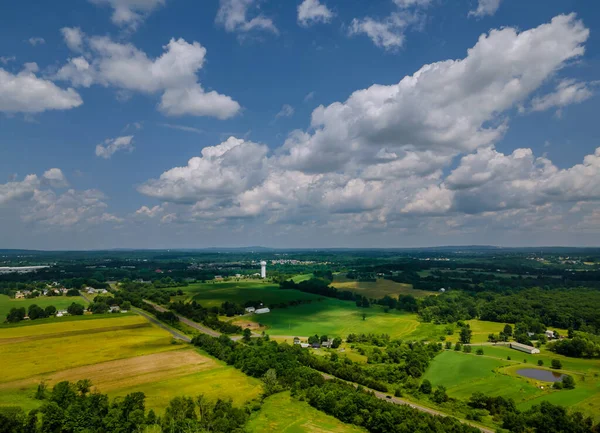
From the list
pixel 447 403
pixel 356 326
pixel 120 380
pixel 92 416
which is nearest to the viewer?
pixel 92 416

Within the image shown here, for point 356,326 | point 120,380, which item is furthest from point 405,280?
point 120,380

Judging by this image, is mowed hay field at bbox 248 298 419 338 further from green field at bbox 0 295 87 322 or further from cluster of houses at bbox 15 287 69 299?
cluster of houses at bbox 15 287 69 299

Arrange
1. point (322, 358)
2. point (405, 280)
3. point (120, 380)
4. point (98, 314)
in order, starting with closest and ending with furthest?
point (120, 380) → point (322, 358) → point (98, 314) → point (405, 280)

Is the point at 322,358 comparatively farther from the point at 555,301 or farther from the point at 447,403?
the point at 555,301

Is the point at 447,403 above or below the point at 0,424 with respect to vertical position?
below

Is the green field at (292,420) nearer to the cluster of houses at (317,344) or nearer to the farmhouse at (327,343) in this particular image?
the cluster of houses at (317,344)

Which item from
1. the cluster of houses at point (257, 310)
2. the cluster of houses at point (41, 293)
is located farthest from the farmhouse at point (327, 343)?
the cluster of houses at point (41, 293)
